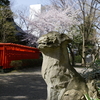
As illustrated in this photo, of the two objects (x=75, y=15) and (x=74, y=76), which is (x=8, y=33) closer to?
(x=75, y=15)

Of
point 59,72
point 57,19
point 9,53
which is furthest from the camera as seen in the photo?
point 57,19

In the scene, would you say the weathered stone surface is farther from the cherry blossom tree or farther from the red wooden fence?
the cherry blossom tree

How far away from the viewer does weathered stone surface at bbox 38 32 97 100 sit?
Result: 7.34 feet

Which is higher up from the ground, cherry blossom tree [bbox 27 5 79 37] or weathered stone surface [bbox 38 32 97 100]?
cherry blossom tree [bbox 27 5 79 37]

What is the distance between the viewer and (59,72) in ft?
7.43

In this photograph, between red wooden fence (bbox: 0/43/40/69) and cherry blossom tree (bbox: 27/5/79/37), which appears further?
cherry blossom tree (bbox: 27/5/79/37)

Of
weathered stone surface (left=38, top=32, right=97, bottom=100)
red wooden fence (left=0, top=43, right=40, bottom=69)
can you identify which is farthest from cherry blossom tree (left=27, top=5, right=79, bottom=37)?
weathered stone surface (left=38, top=32, right=97, bottom=100)

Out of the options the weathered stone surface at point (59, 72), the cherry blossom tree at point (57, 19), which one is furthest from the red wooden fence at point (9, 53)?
the weathered stone surface at point (59, 72)

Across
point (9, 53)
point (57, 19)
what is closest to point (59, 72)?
point (9, 53)

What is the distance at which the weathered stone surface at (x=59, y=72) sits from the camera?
7.34 ft

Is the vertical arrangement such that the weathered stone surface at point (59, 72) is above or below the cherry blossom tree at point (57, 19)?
below

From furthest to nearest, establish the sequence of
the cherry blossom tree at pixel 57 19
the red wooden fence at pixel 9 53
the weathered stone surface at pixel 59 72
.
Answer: the cherry blossom tree at pixel 57 19, the red wooden fence at pixel 9 53, the weathered stone surface at pixel 59 72

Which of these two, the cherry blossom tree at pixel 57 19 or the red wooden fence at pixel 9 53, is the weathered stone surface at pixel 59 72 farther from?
the cherry blossom tree at pixel 57 19

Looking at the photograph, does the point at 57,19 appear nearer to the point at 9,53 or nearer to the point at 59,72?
the point at 9,53
